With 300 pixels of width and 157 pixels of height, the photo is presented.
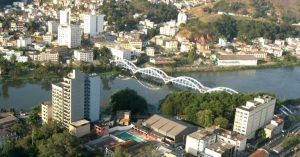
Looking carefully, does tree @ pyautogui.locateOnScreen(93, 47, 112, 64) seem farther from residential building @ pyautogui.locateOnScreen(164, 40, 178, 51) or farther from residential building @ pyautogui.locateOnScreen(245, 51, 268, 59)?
residential building @ pyautogui.locateOnScreen(245, 51, 268, 59)

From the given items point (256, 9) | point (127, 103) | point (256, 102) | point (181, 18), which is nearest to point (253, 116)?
point (256, 102)

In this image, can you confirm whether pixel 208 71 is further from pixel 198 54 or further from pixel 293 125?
pixel 293 125

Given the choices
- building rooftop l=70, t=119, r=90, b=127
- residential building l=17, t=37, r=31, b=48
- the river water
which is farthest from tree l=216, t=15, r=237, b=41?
building rooftop l=70, t=119, r=90, b=127

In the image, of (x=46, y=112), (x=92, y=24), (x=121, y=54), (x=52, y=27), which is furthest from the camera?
(x=92, y=24)

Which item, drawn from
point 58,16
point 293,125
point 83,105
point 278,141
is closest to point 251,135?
point 278,141

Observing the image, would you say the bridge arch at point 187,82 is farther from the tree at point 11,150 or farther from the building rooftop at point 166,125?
the tree at point 11,150

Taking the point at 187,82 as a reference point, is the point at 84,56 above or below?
above

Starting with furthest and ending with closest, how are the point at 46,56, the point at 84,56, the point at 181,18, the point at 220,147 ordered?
the point at 181,18, the point at 84,56, the point at 46,56, the point at 220,147

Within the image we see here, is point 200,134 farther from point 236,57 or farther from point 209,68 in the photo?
point 236,57
